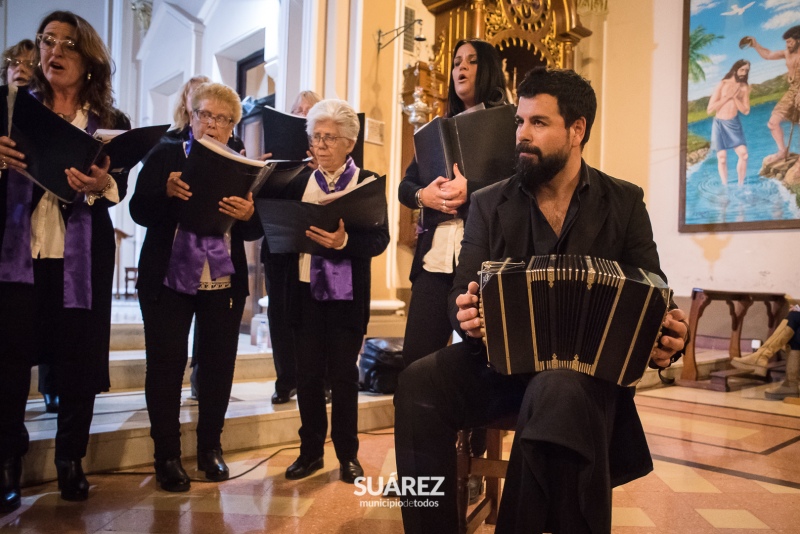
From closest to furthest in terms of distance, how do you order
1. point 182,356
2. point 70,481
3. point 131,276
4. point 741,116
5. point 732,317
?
point 70,481
point 182,356
point 732,317
point 741,116
point 131,276

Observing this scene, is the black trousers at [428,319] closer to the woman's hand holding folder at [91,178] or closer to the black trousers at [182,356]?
the black trousers at [182,356]

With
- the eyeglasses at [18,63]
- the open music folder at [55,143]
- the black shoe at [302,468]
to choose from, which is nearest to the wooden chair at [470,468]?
the black shoe at [302,468]

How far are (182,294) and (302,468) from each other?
2.73 feet

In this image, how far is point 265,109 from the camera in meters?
3.06

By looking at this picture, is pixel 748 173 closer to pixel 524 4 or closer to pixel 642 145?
pixel 642 145

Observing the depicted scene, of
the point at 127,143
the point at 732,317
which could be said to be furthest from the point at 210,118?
the point at 732,317

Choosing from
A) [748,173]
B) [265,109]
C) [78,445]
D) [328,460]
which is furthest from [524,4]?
[78,445]

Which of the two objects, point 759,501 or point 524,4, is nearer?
point 759,501

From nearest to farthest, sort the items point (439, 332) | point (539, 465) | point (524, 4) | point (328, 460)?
point (539, 465), point (439, 332), point (328, 460), point (524, 4)

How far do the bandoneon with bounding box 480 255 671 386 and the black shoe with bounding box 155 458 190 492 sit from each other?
1.44 meters

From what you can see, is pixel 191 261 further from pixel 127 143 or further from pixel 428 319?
pixel 428 319

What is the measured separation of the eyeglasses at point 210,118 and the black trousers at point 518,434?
4.40ft

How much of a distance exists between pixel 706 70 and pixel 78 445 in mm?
7138

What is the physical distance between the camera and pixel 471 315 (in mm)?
1496
